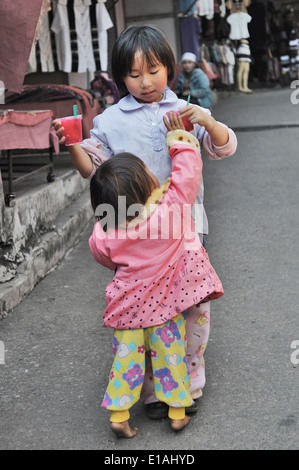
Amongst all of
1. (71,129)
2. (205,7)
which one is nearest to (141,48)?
(71,129)

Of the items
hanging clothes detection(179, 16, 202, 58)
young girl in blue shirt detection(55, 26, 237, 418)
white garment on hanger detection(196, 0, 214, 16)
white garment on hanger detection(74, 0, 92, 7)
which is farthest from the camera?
white garment on hanger detection(196, 0, 214, 16)

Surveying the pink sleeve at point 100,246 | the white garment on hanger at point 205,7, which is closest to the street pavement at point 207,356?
the pink sleeve at point 100,246

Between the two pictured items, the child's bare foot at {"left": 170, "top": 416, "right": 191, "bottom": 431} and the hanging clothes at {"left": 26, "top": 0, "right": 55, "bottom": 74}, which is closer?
the child's bare foot at {"left": 170, "top": 416, "right": 191, "bottom": 431}

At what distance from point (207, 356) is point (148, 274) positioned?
896 millimetres

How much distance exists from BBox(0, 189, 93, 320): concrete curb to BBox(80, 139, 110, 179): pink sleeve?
1473 mm

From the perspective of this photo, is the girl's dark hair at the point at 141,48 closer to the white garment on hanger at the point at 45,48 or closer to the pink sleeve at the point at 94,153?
the pink sleeve at the point at 94,153

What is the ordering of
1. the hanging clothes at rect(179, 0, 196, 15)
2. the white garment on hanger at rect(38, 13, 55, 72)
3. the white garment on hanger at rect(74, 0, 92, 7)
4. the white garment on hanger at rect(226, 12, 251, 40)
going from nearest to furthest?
the white garment on hanger at rect(74, 0, 92, 7)
the white garment on hanger at rect(38, 13, 55, 72)
the hanging clothes at rect(179, 0, 196, 15)
the white garment on hanger at rect(226, 12, 251, 40)

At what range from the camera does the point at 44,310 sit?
4.10 meters

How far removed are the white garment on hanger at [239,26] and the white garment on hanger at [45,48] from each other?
9.84 m

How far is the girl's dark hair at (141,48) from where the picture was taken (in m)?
2.58

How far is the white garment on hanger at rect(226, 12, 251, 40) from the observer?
17.5 meters
